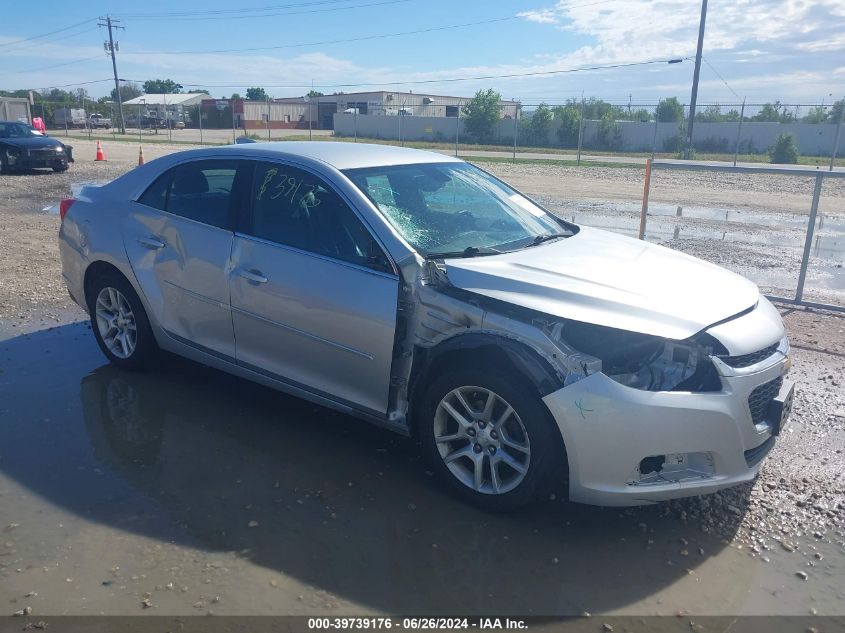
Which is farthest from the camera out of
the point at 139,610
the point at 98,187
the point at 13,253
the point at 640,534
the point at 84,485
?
the point at 13,253

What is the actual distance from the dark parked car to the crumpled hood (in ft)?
66.5

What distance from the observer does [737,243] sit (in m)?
10.6

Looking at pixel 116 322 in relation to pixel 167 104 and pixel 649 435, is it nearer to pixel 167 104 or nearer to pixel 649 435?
pixel 649 435

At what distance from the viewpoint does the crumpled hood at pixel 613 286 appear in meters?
3.36

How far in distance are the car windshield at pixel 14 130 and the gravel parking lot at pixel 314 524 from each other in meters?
19.1

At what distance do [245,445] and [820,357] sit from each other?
4747 millimetres

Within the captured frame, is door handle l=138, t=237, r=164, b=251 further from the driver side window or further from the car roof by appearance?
the driver side window

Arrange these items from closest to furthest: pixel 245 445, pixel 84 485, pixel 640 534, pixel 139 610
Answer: pixel 139 610, pixel 640 534, pixel 84 485, pixel 245 445

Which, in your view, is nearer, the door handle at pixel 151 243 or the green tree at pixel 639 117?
the door handle at pixel 151 243

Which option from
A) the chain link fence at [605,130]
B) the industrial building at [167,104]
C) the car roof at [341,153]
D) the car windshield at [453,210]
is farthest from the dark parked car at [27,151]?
the industrial building at [167,104]

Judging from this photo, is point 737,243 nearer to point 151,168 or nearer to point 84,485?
point 151,168

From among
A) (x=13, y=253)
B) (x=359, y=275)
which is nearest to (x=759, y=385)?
(x=359, y=275)

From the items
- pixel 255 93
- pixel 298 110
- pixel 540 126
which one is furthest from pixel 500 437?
pixel 255 93

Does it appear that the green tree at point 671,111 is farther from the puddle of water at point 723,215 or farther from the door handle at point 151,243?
the door handle at point 151,243
